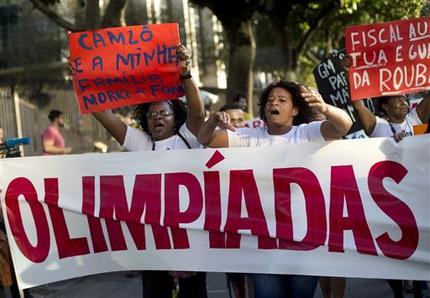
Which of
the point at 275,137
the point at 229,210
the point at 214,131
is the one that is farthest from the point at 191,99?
the point at 229,210

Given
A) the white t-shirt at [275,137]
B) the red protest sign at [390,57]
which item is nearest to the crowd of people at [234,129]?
the white t-shirt at [275,137]

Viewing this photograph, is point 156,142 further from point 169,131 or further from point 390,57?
point 390,57

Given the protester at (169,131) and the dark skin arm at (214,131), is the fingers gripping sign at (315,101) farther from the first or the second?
the protester at (169,131)

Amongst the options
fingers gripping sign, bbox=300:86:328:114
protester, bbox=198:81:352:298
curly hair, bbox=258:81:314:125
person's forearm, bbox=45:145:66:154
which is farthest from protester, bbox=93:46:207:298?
person's forearm, bbox=45:145:66:154

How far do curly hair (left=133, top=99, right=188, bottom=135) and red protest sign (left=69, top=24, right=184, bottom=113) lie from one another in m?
0.15

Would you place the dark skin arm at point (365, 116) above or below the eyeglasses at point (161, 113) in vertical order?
below

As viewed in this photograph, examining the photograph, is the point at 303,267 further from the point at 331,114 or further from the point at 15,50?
the point at 15,50

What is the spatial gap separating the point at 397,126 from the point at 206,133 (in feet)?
5.17

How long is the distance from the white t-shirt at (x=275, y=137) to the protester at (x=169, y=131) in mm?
245

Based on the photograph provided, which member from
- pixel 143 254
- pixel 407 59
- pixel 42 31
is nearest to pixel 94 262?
pixel 143 254

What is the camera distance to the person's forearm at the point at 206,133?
4378mm

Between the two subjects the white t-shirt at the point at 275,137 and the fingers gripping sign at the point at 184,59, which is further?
the fingers gripping sign at the point at 184,59

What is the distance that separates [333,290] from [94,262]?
1.62 m

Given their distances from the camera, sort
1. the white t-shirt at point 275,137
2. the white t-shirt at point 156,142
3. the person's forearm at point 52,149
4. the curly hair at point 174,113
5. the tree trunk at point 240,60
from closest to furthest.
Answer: the white t-shirt at point 275,137 → the white t-shirt at point 156,142 → the curly hair at point 174,113 → the person's forearm at point 52,149 → the tree trunk at point 240,60
